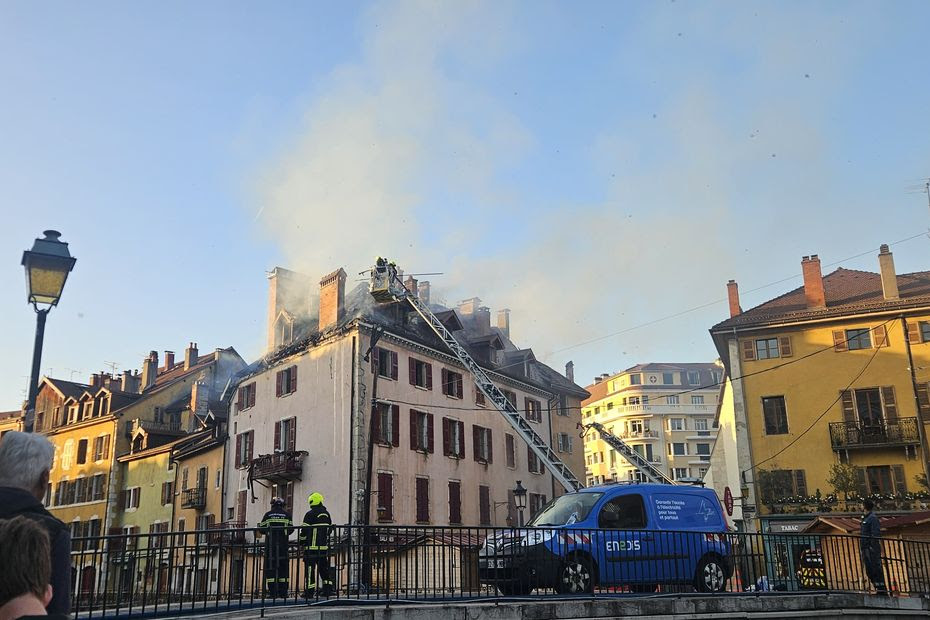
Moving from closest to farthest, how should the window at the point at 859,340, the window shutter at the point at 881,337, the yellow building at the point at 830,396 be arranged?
the yellow building at the point at 830,396
the window shutter at the point at 881,337
the window at the point at 859,340

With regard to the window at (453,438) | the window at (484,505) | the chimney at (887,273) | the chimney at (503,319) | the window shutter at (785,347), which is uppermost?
the chimney at (503,319)

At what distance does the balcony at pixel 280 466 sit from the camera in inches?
1411

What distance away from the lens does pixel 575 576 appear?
1286cm

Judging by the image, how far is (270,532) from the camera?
10539mm

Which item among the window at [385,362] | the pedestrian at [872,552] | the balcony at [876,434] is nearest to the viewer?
Answer: the pedestrian at [872,552]

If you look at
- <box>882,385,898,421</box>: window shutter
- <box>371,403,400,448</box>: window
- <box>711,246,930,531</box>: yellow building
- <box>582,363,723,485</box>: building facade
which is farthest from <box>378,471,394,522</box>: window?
<box>582,363,723,485</box>: building facade

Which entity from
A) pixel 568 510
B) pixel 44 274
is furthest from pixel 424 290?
pixel 44 274

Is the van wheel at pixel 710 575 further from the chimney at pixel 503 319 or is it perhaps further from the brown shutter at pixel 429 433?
the chimney at pixel 503 319

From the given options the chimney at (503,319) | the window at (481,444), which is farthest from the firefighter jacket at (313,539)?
the chimney at (503,319)

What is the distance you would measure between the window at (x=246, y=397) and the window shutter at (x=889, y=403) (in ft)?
96.9

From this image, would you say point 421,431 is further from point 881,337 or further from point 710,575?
point 710,575

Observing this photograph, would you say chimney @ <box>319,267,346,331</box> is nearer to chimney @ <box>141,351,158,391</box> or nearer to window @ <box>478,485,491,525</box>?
window @ <box>478,485,491,525</box>

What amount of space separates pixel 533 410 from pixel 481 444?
271 inches

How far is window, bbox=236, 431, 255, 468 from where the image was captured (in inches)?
1580
